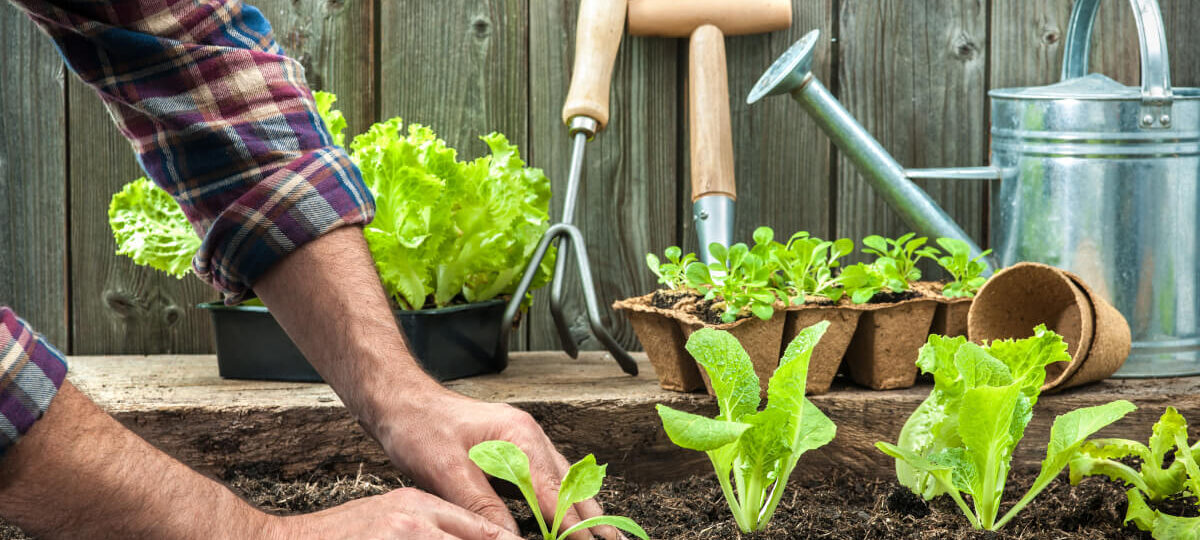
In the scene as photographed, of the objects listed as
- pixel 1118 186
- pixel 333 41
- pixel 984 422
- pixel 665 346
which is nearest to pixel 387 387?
pixel 665 346

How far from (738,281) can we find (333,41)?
0.81 meters

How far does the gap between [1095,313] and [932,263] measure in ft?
1.80

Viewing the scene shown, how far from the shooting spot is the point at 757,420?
886mm

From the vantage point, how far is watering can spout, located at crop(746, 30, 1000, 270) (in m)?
1.44

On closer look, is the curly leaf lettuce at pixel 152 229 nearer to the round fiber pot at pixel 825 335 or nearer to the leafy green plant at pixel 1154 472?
the round fiber pot at pixel 825 335

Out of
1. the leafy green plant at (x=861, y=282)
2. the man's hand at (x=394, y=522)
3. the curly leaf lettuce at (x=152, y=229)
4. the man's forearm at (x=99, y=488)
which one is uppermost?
the curly leaf lettuce at (x=152, y=229)

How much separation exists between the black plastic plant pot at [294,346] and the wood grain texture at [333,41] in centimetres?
41

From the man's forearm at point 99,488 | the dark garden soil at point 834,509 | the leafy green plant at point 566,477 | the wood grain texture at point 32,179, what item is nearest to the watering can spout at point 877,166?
the dark garden soil at point 834,509

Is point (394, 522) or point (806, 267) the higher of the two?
point (806, 267)

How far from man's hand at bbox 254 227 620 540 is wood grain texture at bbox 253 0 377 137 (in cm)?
66

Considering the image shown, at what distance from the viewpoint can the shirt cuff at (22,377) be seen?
66 cm

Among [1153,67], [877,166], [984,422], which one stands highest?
[1153,67]

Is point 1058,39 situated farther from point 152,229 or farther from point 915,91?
point 152,229

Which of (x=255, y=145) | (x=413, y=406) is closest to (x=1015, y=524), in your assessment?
(x=413, y=406)
